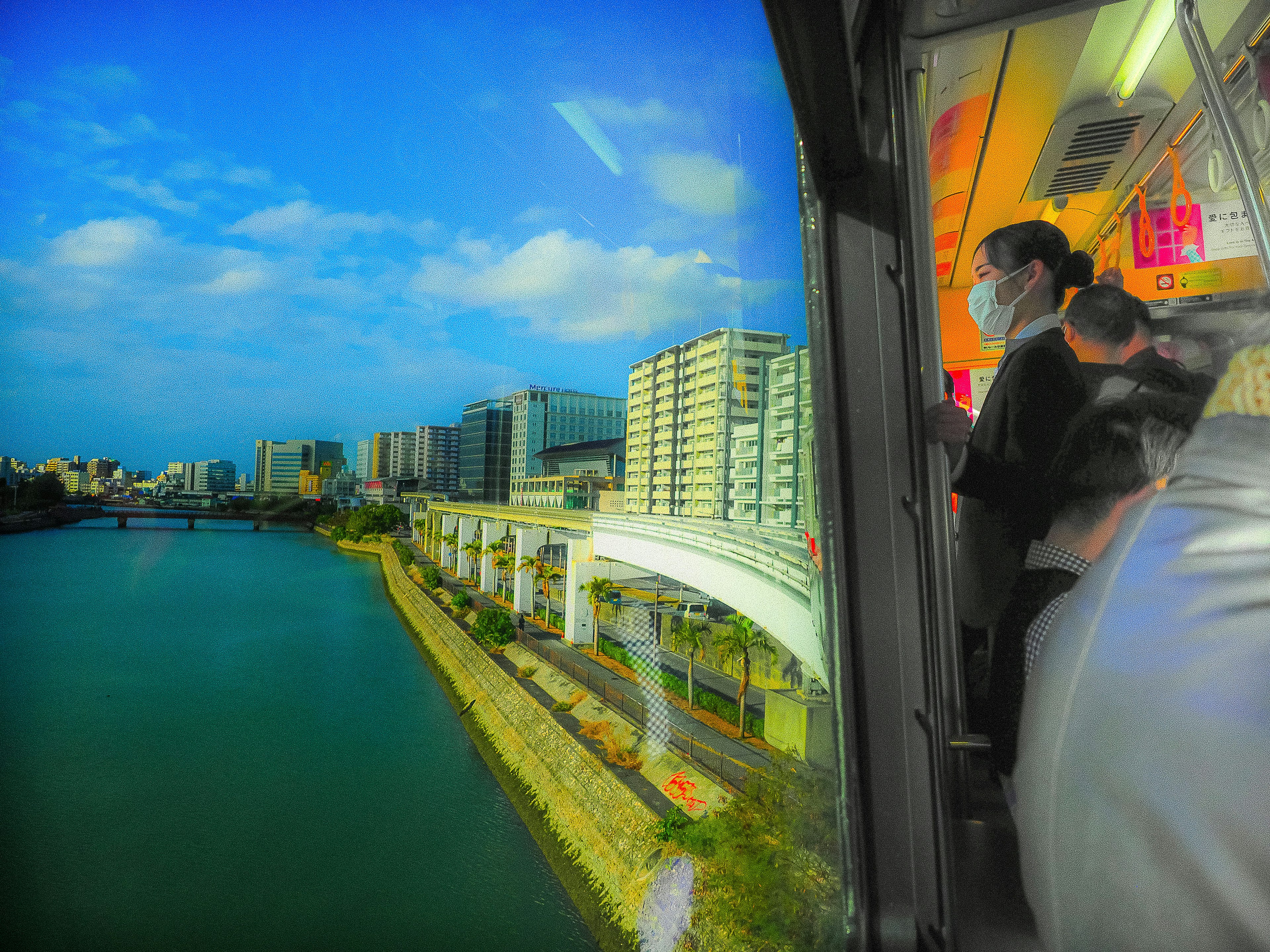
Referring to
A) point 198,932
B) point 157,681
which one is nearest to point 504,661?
point 157,681

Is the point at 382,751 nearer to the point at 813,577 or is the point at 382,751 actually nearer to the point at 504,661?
the point at 504,661

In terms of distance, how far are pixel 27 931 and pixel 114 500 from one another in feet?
4.17

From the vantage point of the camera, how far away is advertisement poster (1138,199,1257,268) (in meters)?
0.89

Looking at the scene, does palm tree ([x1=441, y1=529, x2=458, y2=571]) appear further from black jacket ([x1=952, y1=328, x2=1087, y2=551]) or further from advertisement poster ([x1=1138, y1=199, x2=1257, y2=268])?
advertisement poster ([x1=1138, y1=199, x2=1257, y2=268])

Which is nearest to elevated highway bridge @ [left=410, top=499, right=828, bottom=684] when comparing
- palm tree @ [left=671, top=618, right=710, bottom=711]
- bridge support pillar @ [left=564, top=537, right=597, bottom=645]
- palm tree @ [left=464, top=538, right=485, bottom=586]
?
palm tree @ [left=671, top=618, right=710, bottom=711]

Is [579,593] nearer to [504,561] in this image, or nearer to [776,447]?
[504,561]

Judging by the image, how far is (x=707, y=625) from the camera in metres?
2.87

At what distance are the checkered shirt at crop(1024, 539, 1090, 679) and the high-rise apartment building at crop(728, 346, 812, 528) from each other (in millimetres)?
382

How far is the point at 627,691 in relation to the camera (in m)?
6.88

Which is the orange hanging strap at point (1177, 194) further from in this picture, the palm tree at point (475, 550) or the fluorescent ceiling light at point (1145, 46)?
the palm tree at point (475, 550)

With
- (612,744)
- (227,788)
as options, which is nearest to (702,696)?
(612,744)

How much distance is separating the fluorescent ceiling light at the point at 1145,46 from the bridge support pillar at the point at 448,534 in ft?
23.9

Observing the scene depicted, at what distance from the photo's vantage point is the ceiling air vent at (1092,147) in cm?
103

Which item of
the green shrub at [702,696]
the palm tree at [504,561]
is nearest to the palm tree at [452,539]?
the palm tree at [504,561]
